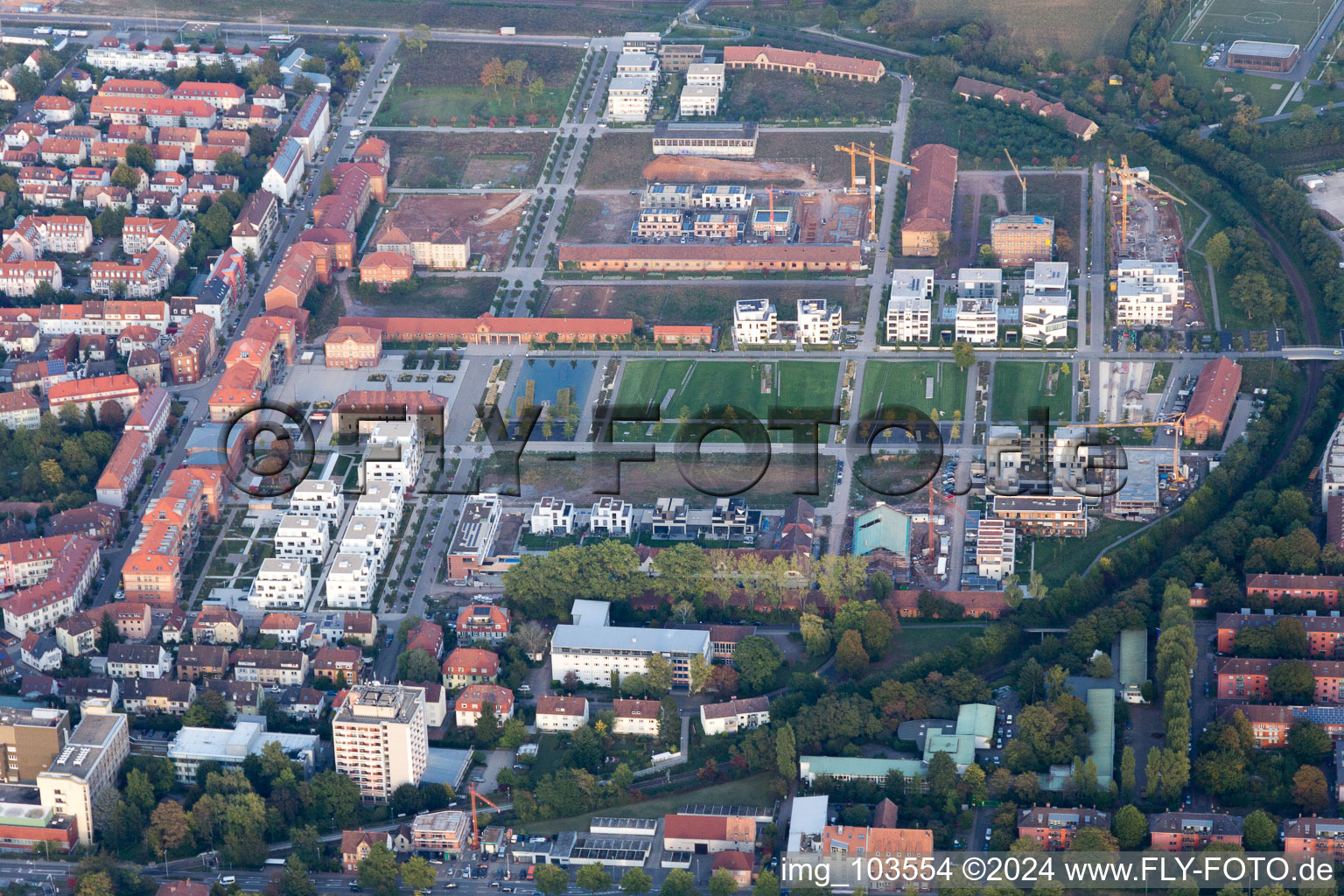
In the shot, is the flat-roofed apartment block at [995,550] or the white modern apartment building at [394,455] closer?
the flat-roofed apartment block at [995,550]

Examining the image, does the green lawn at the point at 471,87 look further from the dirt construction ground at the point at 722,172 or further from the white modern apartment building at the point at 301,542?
the white modern apartment building at the point at 301,542

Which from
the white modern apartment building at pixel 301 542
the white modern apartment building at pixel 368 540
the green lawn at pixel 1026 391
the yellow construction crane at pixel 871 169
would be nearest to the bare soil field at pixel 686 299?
the yellow construction crane at pixel 871 169

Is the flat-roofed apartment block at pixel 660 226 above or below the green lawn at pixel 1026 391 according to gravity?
above

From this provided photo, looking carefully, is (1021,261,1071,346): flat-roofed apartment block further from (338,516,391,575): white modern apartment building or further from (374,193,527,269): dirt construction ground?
(338,516,391,575): white modern apartment building

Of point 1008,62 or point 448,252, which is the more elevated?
point 1008,62

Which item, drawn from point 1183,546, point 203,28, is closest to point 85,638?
point 1183,546

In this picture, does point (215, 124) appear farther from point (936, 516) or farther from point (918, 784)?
point (918, 784)

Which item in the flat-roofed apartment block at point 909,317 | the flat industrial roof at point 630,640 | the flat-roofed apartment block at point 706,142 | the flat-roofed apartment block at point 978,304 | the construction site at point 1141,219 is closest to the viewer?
the flat industrial roof at point 630,640

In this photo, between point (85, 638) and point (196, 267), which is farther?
point (196, 267)
